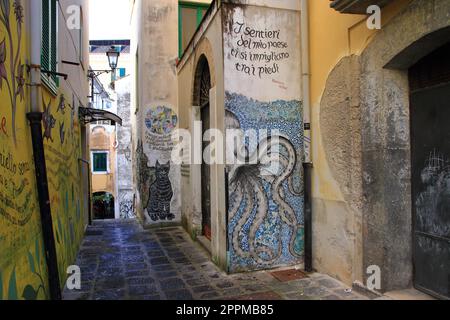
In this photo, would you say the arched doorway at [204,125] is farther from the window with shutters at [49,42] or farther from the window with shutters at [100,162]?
the window with shutters at [100,162]

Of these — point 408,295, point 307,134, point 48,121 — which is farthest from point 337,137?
point 48,121

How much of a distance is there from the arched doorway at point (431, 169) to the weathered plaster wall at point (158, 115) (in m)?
6.40

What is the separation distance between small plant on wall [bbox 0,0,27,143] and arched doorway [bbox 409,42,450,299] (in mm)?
3865

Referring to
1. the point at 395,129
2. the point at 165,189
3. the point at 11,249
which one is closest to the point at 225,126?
the point at 395,129

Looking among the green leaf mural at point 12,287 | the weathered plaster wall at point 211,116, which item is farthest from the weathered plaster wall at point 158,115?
the green leaf mural at point 12,287

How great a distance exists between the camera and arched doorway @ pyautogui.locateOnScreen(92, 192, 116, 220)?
960 inches

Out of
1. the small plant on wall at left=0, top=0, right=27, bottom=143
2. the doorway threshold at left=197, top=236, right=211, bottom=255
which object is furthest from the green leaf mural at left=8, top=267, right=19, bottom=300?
the doorway threshold at left=197, top=236, right=211, bottom=255

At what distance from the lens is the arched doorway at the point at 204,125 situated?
7090 millimetres

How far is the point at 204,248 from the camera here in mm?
6785

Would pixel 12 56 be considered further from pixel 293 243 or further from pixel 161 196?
pixel 161 196

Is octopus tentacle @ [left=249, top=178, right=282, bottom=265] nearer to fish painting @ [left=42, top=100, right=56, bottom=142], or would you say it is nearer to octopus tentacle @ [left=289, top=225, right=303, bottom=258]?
octopus tentacle @ [left=289, top=225, right=303, bottom=258]

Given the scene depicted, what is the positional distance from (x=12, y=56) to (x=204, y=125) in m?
4.57
